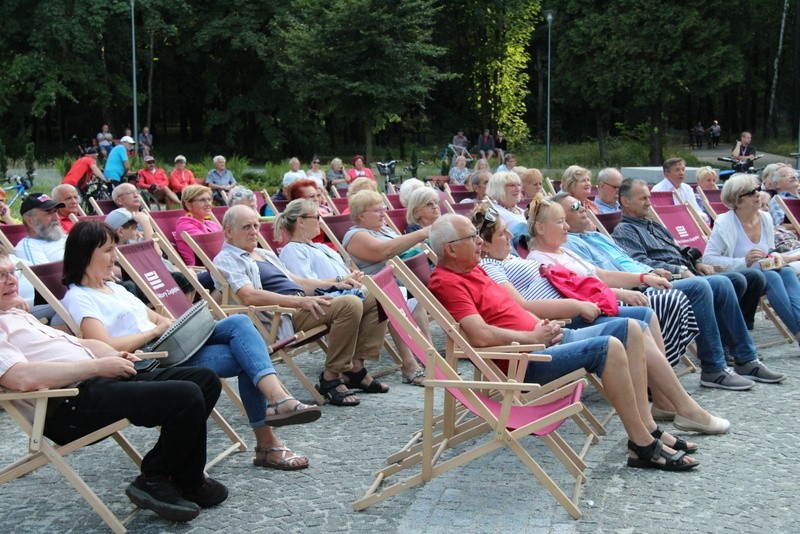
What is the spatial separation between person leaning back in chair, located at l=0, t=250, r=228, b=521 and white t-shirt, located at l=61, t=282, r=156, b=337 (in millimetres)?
319

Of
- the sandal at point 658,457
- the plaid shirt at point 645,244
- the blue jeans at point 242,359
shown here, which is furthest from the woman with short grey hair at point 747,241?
the blue jeans at point 242,359

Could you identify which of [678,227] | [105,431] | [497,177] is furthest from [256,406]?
[678,227]

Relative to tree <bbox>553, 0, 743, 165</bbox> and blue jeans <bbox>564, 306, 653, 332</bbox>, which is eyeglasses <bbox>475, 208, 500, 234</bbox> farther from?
tree <bbox>553, 0, 743, 165</bbox>

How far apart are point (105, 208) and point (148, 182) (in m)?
8.11

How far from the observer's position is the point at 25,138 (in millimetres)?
40188

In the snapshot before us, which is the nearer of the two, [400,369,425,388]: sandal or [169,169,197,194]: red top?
[400,369,425,388]: sandal

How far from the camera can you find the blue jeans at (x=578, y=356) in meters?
4.30

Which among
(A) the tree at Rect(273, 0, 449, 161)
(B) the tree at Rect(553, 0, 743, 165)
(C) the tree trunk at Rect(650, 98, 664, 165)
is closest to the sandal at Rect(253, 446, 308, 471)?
(A) the tree at Rect(273, 0, 449, 161)

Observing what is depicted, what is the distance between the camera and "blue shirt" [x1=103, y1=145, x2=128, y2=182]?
1707 centimetres

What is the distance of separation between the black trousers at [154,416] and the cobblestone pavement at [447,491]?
8.7 inches

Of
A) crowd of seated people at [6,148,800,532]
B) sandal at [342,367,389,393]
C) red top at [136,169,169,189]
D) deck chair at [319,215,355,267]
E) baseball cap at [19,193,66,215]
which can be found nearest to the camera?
crowd of seated people at [6,148,800,532]

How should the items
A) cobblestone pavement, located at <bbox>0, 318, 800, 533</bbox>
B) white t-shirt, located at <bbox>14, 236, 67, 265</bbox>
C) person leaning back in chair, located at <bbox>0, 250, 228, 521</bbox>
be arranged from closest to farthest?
person leaning back in chair, located at <bbox>0, 250, 228, 521</bbox> → cobblestone pavement, located at <bbox>0, 318, 800, 533</bbox> → white t-shirt, located at <bbox>14, 236, 67, 265</bbox>

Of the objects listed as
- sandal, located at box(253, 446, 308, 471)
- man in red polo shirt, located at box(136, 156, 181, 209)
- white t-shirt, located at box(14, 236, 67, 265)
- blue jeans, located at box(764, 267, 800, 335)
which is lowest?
sandal, located at box(253, 446, 308, 471)

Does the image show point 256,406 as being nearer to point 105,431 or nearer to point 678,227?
point 105,431
